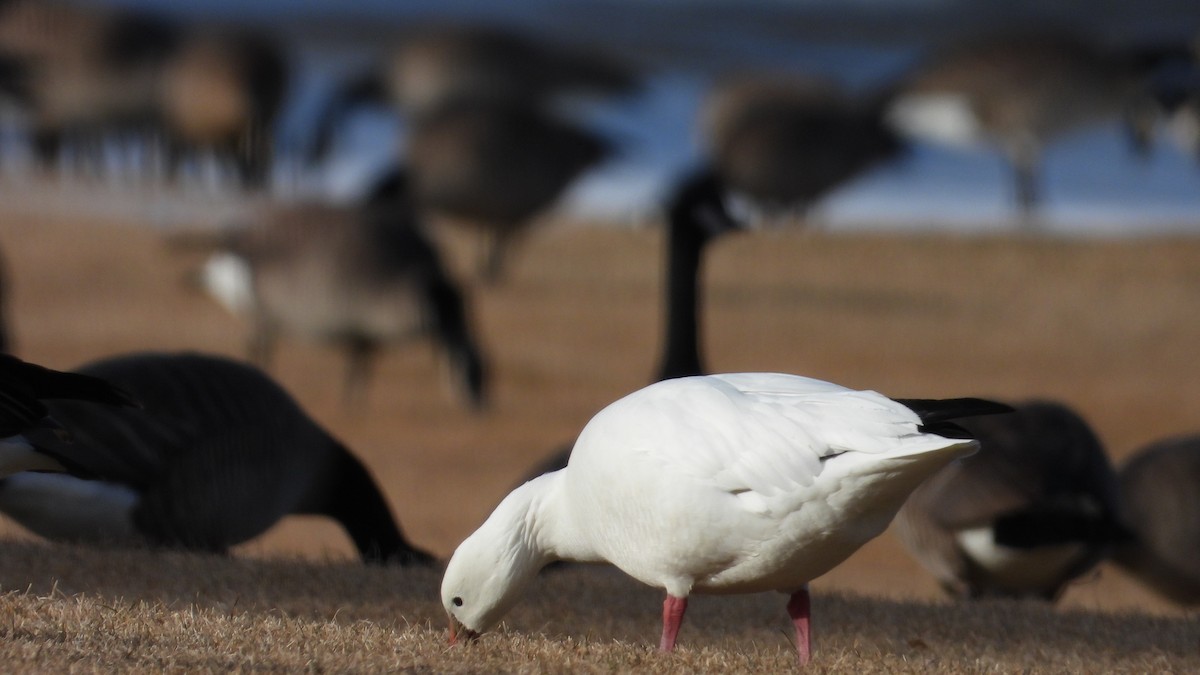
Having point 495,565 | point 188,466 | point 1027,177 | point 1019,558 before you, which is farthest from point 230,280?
point 1027,177

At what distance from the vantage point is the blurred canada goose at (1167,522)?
6.45m

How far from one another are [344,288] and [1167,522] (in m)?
6.91

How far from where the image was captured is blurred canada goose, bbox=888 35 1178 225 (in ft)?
63.8

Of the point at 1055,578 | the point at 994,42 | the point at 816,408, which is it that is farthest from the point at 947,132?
the point at 816,408

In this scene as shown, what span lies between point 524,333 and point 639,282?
160 cm

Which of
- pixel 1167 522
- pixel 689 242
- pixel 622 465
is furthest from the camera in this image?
pixel 689 242

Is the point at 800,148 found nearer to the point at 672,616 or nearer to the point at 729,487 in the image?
the point at 672,616

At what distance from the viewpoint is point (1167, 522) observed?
6504mm

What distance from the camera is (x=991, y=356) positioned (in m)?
12.9

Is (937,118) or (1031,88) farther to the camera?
(937,118)

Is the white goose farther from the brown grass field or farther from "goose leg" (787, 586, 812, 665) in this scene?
the brown grass field

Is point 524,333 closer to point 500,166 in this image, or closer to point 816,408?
point 500,166

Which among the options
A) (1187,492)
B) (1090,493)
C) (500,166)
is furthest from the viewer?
(500,166)

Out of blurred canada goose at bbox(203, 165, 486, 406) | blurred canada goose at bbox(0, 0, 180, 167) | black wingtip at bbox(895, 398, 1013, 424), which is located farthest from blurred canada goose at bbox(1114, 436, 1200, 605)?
blurred canada goose at bbox(0, 0, 180, 167)
